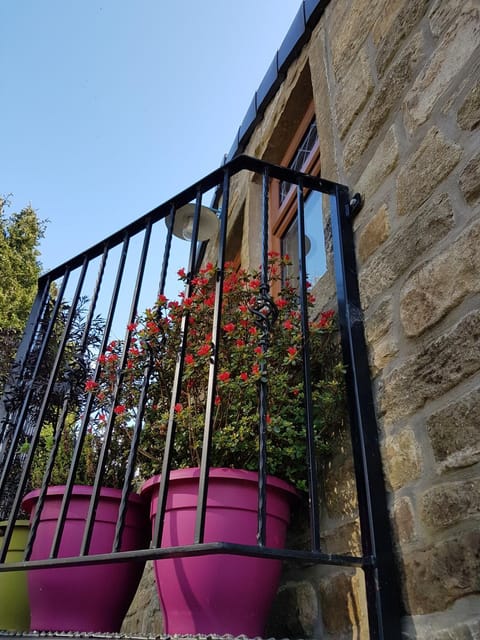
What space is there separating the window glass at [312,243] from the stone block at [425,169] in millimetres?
868

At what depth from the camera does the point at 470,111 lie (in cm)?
126

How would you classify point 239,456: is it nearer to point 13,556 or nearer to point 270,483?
point 270,483

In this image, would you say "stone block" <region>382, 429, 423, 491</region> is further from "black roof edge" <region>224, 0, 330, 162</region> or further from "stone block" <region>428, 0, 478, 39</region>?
"black roof edge" <region>224, 0, 330, 162</region>

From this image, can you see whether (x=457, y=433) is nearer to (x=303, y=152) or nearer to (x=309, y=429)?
(x=309, y=429)

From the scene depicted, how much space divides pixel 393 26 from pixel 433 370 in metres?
1.33

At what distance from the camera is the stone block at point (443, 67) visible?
1.34m

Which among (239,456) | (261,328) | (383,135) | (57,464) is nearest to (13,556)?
(57,464)

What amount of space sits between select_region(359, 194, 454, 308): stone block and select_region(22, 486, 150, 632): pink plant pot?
109 centimetres

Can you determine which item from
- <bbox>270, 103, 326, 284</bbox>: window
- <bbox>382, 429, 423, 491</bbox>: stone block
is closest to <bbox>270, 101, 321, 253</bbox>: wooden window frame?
<bbox>270, 103, 326, 284</bbox>: window

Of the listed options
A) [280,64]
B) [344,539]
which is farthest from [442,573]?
Answer: [280,64]

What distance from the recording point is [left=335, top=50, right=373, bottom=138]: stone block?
1.93 m

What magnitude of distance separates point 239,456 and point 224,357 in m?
0.35

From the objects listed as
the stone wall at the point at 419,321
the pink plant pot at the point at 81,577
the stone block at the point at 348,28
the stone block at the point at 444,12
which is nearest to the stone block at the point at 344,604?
the stone wall at the point at 419,321

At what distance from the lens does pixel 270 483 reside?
136 cm
